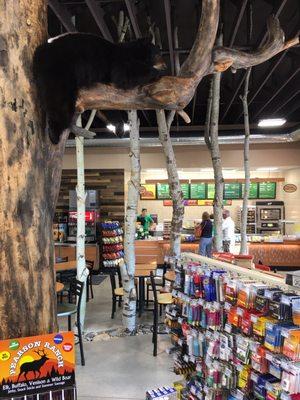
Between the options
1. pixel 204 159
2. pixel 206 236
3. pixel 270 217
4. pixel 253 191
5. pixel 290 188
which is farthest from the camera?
pixel 253 191

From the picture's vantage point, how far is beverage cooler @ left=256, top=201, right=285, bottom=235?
1184 cm

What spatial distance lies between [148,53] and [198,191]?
448 inches

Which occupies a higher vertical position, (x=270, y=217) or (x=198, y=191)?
(x=198, y=191)

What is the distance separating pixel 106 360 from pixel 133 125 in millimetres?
3378

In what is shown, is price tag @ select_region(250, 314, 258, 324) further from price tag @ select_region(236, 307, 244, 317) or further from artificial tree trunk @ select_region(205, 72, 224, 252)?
artificial tree trunk @ select_region(205, 72, 224, 252)

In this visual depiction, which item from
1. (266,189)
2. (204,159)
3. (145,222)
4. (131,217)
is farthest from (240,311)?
(266,189)

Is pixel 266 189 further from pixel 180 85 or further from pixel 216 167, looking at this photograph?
pixel 180 85

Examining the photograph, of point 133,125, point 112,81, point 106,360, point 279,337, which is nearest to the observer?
point 112,81

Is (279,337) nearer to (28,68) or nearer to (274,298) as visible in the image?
(274,298)

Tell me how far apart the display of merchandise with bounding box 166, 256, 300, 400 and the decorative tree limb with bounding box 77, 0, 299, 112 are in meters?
1.59

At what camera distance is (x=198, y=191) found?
1255 cm

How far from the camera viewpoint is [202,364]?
3330 mm

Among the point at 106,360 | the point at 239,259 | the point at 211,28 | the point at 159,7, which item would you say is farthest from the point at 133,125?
the point at 211,28

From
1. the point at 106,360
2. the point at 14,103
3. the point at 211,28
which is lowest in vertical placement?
the point at 106,360
